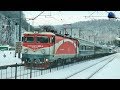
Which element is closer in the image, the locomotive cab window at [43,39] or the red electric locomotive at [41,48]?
the red electric locomotive at [41,48]

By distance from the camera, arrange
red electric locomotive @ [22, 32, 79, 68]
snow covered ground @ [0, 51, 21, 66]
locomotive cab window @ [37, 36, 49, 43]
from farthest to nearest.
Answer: snow covered ground @ [0, 51, 21, 66] < locomotive cab window @ [37, 36, 49, 43] < red electric locomotive @ [22, 32, 79, 68]

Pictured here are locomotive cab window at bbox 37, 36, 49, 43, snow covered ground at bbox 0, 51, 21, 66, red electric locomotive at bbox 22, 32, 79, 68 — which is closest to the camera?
red electric locomotive at bbox 22, 32, 79, 68

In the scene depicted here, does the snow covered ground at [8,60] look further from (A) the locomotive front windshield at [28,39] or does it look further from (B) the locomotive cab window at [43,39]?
(B) the locomotive cab window at [43,39]

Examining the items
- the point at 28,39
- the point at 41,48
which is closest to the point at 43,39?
the point at 41,48

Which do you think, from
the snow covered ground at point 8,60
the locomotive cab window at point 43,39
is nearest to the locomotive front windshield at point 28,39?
the locomotive cab window at point 43,39

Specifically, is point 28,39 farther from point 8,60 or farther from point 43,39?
point 8,60

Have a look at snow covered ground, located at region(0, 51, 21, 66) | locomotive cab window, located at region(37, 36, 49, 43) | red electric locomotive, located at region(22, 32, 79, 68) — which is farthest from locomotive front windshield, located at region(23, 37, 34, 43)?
snow covered ground, located at region(0, 51, 21, 66)

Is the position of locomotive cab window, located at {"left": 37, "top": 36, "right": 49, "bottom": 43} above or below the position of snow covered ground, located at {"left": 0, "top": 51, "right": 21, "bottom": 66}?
above

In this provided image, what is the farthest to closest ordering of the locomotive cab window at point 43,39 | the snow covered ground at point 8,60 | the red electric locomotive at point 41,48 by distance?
the snow covered ground at point 8,60 < the locomotive cab window at point 43,39 < the red electric locomotive at point 41,48

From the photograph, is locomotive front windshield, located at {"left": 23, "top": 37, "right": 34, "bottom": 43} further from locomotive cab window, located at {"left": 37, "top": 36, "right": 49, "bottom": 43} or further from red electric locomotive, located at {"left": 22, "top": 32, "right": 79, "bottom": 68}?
locomotive cab window, located at {"left": 37, "top": 36, "right": 49, "bottom": 43}
